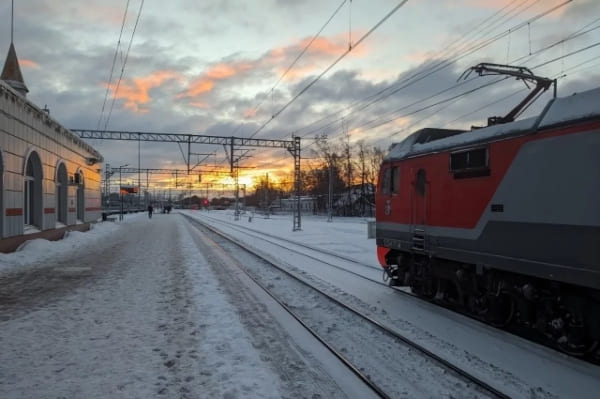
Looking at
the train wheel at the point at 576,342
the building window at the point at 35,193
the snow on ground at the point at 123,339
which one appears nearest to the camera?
the snow on ground at the point at 123,339

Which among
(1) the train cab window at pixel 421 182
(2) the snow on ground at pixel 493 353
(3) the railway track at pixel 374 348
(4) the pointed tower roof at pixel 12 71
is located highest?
(4) the pointed tower roof at pixel 12 71

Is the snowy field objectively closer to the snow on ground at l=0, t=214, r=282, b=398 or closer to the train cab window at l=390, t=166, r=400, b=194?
the snow on ground at l=0, t=214, r=282, b=398

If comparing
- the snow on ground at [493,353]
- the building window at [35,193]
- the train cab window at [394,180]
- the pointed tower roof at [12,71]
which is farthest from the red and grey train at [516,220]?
the pointed tower roof at [12,71]

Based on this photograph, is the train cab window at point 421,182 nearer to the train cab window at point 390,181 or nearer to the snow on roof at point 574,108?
the train cab window at point 390,181

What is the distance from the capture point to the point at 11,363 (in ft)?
19.5

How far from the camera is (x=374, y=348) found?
6.80 meters

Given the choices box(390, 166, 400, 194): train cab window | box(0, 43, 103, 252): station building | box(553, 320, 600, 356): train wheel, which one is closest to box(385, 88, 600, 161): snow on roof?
box(390, 166, 400, 194): train cab window

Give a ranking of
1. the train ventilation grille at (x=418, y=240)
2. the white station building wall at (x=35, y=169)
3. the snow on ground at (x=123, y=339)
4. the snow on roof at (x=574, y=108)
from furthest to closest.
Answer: the white station building wall at (x=35, y=169) → the train ventilation grille at (x=418, y=240) → the snow on roof at (x=574, y=108) → the snow on ground at (x=123, y=339)

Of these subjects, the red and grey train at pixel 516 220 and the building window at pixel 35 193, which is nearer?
the red and grey train at pixel 516 220

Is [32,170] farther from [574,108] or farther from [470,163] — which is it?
[574,108]

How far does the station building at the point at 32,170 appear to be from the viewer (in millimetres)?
16359

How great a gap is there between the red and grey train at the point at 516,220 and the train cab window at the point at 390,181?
0.52 metres

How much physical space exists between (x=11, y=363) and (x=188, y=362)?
2153 mm

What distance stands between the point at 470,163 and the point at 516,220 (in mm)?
1512
